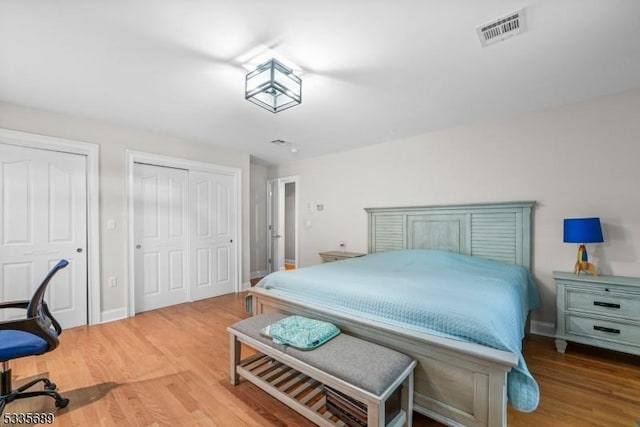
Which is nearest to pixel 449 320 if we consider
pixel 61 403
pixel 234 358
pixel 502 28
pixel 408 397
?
pixel 408 397

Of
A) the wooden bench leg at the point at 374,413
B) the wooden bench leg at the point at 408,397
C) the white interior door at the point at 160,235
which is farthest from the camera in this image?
the white interior door at the point at 160,235

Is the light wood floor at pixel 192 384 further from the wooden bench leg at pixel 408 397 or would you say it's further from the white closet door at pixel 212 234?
the white closet door at pixel 212 234

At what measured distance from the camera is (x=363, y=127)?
11.2ft

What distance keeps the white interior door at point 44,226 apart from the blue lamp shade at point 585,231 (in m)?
4.98

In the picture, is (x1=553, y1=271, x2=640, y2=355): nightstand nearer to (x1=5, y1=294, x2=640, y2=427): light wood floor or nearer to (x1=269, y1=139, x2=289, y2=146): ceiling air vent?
(x1=5, y1=294, x2=640, y2=427): light wood floor

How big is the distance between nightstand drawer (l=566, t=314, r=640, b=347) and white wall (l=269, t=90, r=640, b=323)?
0.44 m

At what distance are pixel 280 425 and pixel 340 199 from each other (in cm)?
335

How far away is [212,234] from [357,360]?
3.39 m

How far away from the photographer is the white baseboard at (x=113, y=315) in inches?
125

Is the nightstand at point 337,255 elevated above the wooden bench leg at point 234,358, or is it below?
above

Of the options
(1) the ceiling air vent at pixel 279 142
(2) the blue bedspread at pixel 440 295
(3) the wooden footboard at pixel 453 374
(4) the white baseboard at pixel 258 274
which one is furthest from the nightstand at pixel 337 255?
(3) the wooden footboard at pixel 453 374

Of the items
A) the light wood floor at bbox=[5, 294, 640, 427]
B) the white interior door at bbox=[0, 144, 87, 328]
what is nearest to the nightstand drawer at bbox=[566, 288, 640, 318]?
the light wood floor at bbox=[5, 294, 640, 427]

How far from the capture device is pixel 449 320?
5.01 feet

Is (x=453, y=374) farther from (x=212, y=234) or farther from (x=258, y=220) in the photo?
(x=258, y=220)
